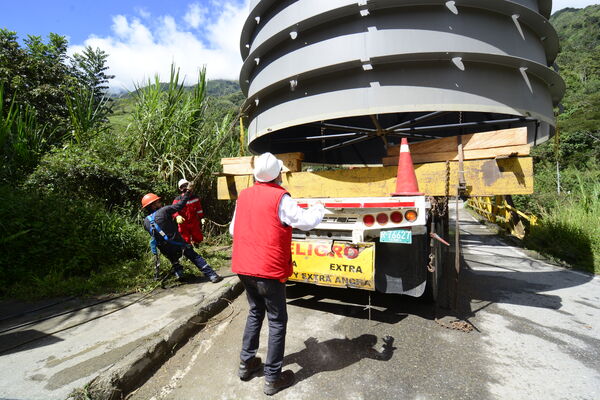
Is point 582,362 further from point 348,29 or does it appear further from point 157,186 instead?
point 157,186

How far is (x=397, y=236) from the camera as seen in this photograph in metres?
2.84

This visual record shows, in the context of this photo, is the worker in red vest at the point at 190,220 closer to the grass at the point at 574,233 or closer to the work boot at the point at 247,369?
the work boot at the point at 247,369

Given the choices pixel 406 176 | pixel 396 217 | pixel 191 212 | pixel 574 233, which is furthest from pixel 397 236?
pixel 574 233

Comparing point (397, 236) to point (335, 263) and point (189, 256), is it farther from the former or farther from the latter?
point (189, 256)

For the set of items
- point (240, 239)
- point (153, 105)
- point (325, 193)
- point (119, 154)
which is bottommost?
point (240, 239)

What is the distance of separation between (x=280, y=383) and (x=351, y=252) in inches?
51.8

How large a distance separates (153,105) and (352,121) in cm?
423

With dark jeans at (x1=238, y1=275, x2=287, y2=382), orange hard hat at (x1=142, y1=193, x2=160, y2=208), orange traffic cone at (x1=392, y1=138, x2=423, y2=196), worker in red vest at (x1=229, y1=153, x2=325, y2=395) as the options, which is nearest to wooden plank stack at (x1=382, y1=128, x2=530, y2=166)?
orange traffic cone at (x1=392, y1=138, x2=423, y2=196)

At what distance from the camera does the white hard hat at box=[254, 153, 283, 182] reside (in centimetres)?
224

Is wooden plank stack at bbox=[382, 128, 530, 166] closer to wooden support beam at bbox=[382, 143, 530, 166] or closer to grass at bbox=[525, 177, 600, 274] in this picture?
wooden support beam at bbox=[382, 143, 530, 166]

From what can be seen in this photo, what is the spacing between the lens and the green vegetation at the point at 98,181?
3949mm

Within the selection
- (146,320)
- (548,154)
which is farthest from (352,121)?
(548,154)

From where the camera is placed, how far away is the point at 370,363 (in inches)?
97.2

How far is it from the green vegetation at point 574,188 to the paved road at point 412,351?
6.14 ft
